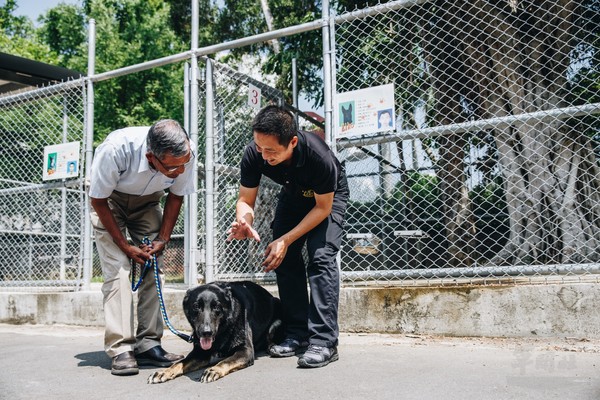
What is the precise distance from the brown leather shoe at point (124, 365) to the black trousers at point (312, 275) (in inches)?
44.6

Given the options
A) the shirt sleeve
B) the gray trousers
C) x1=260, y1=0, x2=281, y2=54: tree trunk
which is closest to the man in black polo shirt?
the gray trousers

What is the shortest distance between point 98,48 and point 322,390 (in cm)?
2306

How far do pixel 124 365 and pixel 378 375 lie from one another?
165 centimetres

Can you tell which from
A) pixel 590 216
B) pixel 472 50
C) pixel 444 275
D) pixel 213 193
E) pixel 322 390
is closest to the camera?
pixel 322 390

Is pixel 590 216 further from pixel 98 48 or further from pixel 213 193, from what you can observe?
pixel 98 48

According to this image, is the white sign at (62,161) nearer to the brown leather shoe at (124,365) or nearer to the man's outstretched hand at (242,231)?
the brown leather shoe at (124,365)

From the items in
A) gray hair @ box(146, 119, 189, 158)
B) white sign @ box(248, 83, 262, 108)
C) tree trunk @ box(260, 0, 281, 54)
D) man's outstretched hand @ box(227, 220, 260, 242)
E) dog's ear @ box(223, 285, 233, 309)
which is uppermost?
tree trunk @ box(260, 0, 281, 54)

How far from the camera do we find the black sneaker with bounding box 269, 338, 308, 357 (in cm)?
368

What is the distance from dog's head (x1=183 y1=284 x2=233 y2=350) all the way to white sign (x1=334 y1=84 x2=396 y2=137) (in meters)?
1.84

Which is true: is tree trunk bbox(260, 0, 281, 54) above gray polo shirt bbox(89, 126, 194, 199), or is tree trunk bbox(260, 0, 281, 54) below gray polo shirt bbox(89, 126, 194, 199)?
above

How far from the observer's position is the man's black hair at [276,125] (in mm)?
3160

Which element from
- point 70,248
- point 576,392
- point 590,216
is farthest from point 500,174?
point 70,248

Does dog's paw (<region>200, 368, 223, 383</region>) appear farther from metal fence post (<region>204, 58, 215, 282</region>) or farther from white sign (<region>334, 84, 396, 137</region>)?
white sign (<region>334, 84, 396, 137</region>)

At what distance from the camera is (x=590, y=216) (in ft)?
19.5
